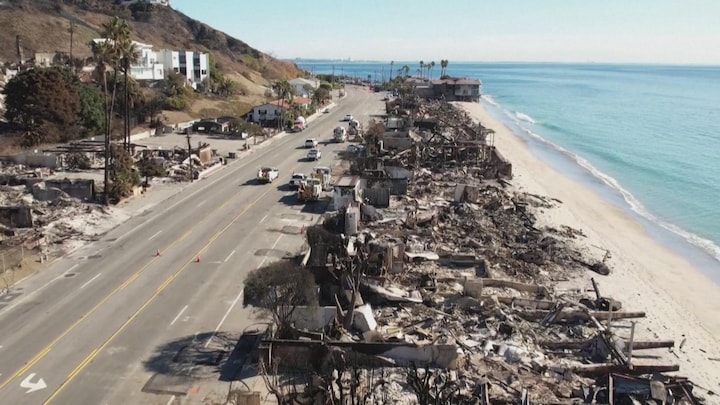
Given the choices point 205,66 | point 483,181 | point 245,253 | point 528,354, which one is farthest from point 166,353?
point 205,66

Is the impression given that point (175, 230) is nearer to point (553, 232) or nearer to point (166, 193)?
point (166, 193)

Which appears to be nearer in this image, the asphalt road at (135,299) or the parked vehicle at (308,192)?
the asphalt road at (135,299)

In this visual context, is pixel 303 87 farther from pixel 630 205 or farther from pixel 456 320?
pixel 456 320

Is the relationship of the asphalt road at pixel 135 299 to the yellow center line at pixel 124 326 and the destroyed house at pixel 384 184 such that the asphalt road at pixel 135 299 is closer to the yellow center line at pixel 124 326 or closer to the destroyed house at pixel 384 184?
the yellow center line at pixel 124 326

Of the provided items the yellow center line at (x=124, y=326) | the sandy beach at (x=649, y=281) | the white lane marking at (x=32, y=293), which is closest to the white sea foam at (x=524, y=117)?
the sandy beach at (x=649, y=281)

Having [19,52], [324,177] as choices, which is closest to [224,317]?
[324,177]

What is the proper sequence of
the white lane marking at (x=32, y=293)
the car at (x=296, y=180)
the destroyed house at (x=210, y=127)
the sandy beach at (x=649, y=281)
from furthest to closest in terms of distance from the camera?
the destroyed house at (x=210, y=127) < the car at (x=296, y=180) < the white lane marking at (x=32, y=293) < the sandy beach at (x=649, y=281)

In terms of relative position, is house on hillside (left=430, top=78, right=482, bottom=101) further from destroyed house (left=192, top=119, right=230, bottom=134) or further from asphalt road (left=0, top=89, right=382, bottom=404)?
asphalt road (left=0, top=89, right=382, bottom=404)
